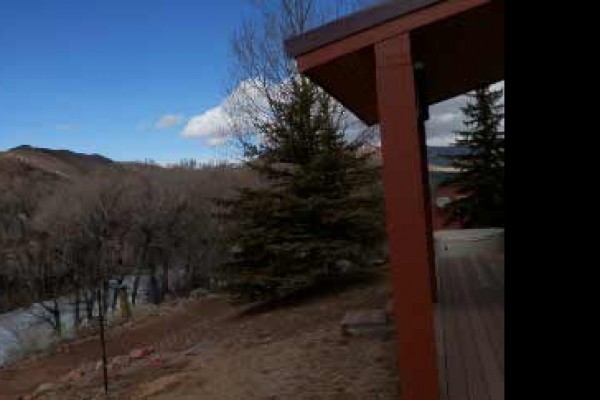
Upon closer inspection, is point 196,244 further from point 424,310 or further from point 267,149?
point 424,310

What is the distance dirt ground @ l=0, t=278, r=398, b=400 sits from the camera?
20.6 ft

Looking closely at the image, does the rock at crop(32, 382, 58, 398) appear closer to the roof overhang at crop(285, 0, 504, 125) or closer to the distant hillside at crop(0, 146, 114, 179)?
the roof overhang at crop(285, 0, 504, 125)

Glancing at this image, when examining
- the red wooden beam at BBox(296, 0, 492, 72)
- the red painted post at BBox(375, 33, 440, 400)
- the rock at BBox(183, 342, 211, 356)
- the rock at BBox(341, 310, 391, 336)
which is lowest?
the rock at BBox(183, 342, 211, 356)

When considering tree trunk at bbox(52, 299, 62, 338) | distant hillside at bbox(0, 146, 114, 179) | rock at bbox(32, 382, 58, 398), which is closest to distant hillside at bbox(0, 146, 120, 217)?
distant hillside at bbox(0, 146, 114, 179)

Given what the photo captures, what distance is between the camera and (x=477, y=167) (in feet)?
58.3

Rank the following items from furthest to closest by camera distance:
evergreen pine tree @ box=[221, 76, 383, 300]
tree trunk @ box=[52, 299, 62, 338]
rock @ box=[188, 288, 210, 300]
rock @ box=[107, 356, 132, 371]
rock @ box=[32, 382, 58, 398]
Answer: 1. rock @ box=[188, 288, 210, 300]
2. tree trunk @ box=[52, 299, 62, 338]
3. evergreen pine tree @ box=[221, 76, 383, 300]
4. rock @ box=[107, 356, 132, 371]
5. rock @ box=[32, 382, 58, 398]

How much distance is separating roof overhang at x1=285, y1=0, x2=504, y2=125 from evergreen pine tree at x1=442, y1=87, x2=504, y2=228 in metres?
10.1

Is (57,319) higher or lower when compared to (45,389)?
higher

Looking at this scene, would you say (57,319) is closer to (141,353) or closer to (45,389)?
(141,353)

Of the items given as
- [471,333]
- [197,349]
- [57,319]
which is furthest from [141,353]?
[57,319]

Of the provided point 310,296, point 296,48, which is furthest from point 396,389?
point 310,296

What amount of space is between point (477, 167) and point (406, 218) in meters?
13.8

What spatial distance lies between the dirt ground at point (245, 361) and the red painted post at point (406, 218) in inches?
45.4

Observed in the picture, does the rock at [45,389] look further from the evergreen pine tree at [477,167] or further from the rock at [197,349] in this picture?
the evergreen pine tree at [477,167]
